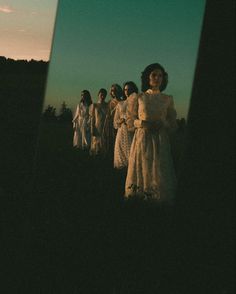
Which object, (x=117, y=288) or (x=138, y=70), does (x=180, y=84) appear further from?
(x=117, y=288)

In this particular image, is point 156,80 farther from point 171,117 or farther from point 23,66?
point 23,66

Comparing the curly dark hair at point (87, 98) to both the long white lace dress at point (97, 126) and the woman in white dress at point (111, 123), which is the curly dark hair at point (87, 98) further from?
the woman in white dress at point (111, 123)

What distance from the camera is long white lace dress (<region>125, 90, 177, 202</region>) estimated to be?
4.56 m

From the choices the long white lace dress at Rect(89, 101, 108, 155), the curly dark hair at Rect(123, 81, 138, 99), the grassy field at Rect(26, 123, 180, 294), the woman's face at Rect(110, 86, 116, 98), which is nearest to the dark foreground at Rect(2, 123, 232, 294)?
the grassy field at Rect(26, 123, 180, 294)

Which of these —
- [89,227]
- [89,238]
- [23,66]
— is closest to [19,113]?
[23,66]

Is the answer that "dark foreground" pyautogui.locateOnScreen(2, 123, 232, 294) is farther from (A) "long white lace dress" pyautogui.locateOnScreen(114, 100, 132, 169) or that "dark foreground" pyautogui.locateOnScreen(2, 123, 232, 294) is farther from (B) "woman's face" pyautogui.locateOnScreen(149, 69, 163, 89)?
(B) "woman's face" pyautogui.locateOnScreen(149, 69, 163, 89)

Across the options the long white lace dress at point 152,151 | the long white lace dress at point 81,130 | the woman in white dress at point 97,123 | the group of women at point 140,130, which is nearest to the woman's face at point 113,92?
the group of women at point 140,130

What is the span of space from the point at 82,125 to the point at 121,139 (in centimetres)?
52

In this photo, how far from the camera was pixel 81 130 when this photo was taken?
5238mm

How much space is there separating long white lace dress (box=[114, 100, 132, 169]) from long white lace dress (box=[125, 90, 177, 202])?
8 cm

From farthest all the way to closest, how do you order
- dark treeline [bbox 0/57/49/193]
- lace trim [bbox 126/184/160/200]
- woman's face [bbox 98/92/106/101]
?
dark treeline [bbox 0/57/49/193] < woman's face [bbox 98/92/106/101] < lace trim [bbox 126/184/160/200]

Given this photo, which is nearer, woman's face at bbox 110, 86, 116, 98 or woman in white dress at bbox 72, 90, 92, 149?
woman's face at bbox 110, 86, 116, 98

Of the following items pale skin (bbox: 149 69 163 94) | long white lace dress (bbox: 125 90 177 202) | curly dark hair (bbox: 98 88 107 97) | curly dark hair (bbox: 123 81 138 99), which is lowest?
long white lace dress (bbox: 125 90 177 202)

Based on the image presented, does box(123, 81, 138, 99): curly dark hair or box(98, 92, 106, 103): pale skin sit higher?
box(123, 81, 138, 99): curly dark hair
